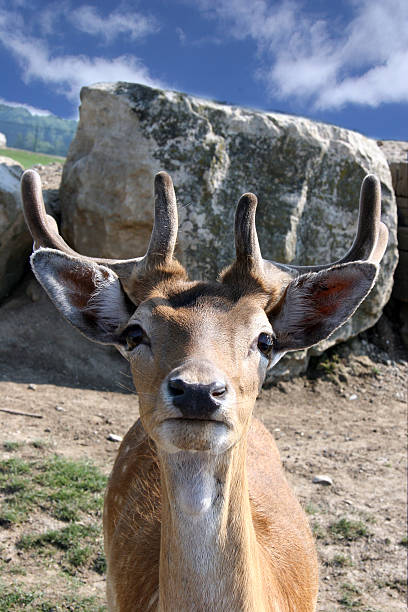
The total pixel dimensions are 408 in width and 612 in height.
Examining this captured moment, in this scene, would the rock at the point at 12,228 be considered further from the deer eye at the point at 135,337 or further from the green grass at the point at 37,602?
the deer eye at the point at 135,337

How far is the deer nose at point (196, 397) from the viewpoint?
192 centimetres

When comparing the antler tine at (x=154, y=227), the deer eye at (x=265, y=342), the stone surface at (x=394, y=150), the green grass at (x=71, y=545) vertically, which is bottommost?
the green grass at (x=71, y=545)

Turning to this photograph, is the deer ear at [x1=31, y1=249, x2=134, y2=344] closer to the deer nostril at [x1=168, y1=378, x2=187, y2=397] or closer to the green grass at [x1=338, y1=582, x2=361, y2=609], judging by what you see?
the deer nostril at [x1=168, y1=378, x2=187, y2=397]

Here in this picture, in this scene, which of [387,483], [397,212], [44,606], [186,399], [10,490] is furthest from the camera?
[397,212]

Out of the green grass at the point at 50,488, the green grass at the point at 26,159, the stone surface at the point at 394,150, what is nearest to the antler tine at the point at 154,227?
the green grass at the point at 50,488

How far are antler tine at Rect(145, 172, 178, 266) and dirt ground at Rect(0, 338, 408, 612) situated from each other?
2508 mm

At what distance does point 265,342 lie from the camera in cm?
250

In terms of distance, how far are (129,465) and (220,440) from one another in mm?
1909

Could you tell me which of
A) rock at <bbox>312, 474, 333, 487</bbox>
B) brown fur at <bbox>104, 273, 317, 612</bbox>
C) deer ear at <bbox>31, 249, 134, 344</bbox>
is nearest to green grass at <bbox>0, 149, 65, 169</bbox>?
rock at <bbox>312, 474, 333, 487</bbox>

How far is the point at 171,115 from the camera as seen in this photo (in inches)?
313

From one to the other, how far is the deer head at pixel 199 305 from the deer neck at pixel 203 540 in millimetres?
136

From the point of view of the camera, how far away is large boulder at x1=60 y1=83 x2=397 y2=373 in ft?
25.9

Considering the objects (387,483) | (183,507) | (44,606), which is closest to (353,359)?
(387,483)

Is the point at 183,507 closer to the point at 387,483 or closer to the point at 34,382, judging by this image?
the point at 387,483
